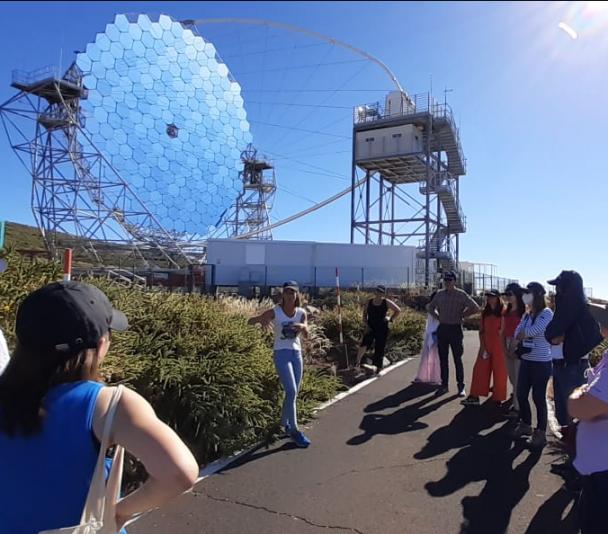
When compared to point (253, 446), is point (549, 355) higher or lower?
higher

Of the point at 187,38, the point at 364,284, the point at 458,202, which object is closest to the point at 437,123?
the point at 458,202

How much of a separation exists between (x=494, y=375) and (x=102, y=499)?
23.1 ft

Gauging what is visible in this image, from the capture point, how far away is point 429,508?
415cm

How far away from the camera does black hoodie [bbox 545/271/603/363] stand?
4.54 meters

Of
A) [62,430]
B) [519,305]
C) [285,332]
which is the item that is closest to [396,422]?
[285,332]

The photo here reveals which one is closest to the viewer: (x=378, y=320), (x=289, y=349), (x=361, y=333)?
(x=289, y=349)

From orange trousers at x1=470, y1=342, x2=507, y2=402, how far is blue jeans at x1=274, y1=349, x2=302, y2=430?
323cm

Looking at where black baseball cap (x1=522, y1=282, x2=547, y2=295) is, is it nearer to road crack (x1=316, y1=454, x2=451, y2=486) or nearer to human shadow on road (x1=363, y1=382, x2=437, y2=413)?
road crack (x1=316, y1=454, x2=451, y2=486)

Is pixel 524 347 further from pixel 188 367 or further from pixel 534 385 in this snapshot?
pixel 188 367

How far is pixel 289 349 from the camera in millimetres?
5902

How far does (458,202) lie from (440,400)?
115 ft

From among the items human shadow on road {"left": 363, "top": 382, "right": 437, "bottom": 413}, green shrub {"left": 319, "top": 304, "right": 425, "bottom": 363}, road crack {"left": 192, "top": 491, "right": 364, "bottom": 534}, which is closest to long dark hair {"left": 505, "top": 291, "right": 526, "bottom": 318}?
human shadow on road {"left": 363, "top": 382, "right": 437, "bottom": 413}

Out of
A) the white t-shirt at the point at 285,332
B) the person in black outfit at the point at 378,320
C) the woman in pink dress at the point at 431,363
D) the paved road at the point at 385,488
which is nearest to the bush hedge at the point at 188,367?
the paved road at the point at 385,488

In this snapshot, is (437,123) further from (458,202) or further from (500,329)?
(500,329)
